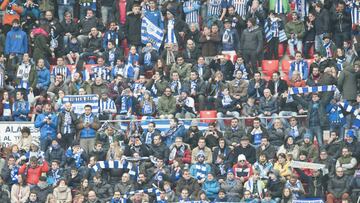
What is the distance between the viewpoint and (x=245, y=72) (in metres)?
46.4

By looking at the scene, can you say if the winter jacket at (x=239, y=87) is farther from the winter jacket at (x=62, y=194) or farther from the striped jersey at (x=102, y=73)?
the winter jacket at (x=62, y=194)

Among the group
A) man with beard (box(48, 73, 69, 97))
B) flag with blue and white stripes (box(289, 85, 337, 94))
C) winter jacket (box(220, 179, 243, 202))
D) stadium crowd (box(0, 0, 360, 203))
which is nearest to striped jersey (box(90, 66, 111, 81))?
stadium crowd (box(0, 0, 360, 203))

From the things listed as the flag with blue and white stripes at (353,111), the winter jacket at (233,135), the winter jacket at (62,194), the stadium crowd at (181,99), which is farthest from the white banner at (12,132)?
the flag with blue and white stripes at (353,111)

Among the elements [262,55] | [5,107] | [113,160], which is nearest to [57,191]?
[113,160]

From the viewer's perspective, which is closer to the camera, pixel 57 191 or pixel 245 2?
pixel 57 191

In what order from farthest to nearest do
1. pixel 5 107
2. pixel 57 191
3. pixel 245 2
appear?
pixel 245 2, pixel 5 107, pixel 57 191

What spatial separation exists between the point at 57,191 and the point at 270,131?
209 inches

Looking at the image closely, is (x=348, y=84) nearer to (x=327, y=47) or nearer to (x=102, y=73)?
(x=327, y=47)

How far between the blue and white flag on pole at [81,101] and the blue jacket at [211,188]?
4568 mm

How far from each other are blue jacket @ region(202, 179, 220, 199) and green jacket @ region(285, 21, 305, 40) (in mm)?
7137

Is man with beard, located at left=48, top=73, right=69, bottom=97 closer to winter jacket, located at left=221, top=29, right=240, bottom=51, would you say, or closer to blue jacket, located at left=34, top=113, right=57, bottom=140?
blue jacket, located at left=34, top=113, right=57, bottom=140

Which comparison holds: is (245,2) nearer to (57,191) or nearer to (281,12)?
(281,12)

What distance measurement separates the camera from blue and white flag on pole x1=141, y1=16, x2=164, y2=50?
4872 centimetres

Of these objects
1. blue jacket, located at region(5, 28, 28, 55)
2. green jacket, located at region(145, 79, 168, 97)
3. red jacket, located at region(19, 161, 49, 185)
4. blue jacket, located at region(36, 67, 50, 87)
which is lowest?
red jacket, located at region(19, 161, 49, 185)
